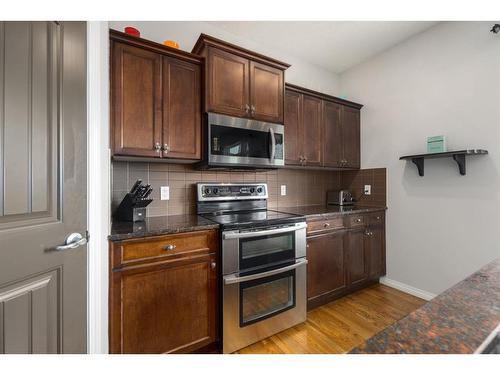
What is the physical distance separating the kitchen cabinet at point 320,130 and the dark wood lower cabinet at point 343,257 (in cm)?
69

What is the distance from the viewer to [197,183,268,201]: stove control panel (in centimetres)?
205

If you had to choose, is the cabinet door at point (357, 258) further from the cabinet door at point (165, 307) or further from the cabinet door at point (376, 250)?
the cabinet door at point (165, 307)

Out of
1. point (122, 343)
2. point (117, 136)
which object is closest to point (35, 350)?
point (122, 343)

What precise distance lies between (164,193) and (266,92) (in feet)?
4.20

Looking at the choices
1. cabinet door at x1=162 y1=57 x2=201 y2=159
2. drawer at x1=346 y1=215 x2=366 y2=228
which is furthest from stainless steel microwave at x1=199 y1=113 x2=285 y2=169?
drawer at x1=346 y1=215 x2=366 y2=228

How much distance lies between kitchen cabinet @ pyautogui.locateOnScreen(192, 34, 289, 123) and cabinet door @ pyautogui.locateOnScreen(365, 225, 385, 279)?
1.61 meters

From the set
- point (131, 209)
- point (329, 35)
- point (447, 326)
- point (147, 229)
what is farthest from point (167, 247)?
point (329, 35)

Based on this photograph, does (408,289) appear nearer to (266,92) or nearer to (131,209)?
(266,92)

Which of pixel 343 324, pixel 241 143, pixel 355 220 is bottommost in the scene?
pixel 343 324

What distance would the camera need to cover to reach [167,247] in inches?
54.6

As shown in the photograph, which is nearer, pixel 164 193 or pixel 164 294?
pixel 164 294

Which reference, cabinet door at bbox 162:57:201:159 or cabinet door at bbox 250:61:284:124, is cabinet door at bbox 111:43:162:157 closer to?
cabinet door at bbox 162:57:201:159

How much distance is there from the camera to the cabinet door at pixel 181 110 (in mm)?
1674

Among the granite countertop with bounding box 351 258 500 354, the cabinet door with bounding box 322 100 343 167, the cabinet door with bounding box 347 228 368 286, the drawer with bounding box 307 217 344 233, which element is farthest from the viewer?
the cabinet door with bounding box 322 100 343 167
